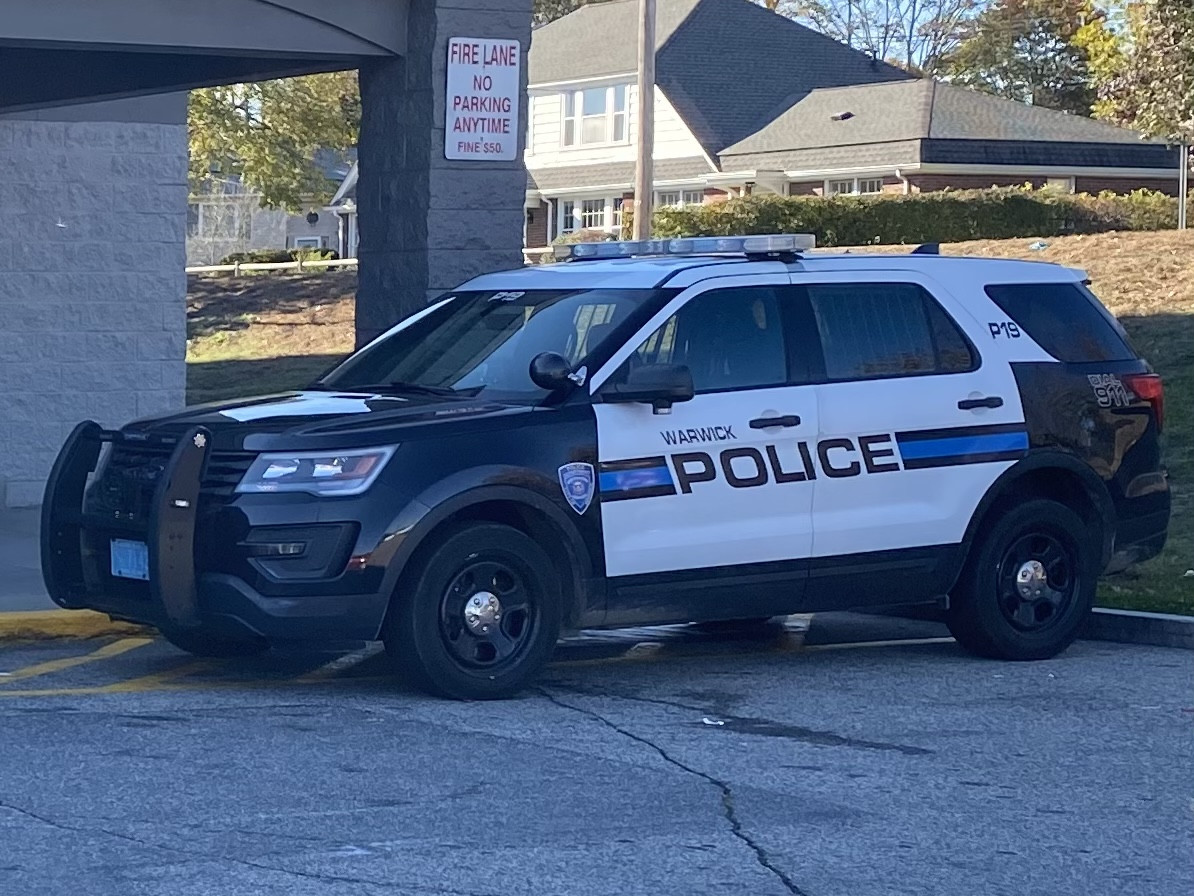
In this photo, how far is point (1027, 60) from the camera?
6619 cm

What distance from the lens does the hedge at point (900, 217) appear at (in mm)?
34969

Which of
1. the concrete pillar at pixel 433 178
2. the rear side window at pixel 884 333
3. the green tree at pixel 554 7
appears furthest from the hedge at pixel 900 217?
the green tree at pixel 554 7

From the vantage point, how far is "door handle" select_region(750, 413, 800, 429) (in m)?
8.74

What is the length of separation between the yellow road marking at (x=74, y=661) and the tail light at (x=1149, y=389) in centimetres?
501

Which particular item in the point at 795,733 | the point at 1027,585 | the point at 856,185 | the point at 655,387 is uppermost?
the point at 856,185

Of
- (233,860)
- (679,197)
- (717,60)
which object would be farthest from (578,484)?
(717,60)

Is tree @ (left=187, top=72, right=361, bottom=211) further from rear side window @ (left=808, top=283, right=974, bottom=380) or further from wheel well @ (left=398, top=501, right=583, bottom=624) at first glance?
wheel well @ (left=398, top=501, right=583, bottom=624)

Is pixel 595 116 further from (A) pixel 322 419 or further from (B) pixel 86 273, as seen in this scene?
(A) pixel 322 419

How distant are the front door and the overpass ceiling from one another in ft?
11.5

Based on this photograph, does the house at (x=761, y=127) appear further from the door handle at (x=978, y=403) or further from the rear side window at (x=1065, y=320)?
the door handle at (x=978, y=403)

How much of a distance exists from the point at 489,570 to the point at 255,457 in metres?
1.07

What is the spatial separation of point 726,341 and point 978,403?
132cm

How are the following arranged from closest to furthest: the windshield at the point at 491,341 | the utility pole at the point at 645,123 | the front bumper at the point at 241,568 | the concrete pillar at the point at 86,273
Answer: the front bumper at the point at 241,568
the windshield at the point at 491,341
the concrete pillar at the point at 86,273
the utility pole at the point at 645,123

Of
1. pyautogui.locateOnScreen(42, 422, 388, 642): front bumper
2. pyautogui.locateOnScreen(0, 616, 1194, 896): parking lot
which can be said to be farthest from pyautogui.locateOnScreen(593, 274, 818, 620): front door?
pyautogui.locateOnScreen(42, 422, 388, 642): front bumper
